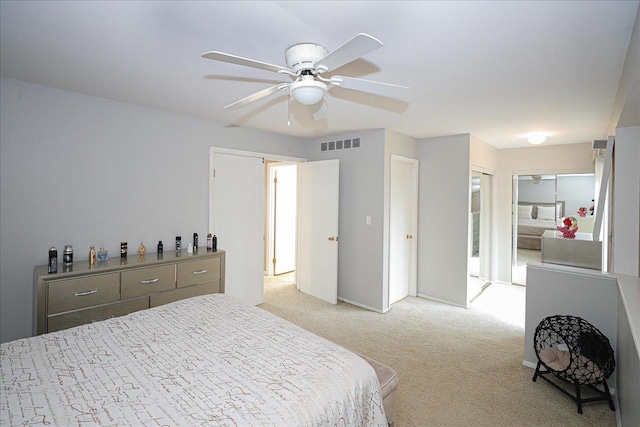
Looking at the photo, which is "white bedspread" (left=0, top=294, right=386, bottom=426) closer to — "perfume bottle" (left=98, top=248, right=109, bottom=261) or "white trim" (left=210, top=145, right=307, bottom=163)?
"perfume bottle" (left=98, top=248, right=109, bottom=261)

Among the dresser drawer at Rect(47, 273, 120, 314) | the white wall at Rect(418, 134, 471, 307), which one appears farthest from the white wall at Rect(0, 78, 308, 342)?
the white wall at Rect(418, 134, 471, 307)

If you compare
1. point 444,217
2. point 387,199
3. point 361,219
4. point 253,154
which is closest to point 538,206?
Answer: point 444,217

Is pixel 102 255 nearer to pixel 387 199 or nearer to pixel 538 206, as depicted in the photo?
pixel 387 199

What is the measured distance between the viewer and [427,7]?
153 cm

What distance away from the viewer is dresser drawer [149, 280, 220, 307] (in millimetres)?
3029

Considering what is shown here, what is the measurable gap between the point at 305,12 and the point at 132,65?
146 centimetres

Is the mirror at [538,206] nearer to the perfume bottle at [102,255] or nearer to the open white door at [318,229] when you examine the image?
the open white door at [318,229]

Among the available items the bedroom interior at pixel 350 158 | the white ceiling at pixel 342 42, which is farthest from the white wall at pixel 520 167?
the white ceiling at pixel 342 42

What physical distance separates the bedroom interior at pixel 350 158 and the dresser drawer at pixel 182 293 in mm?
47

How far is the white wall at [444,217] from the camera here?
4480 millimetres

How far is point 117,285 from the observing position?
9.11 feet

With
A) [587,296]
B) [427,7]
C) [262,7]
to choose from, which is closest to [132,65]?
[262,7]

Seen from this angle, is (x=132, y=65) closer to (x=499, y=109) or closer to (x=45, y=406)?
(x=45, y=406)

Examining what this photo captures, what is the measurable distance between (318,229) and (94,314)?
290cm
